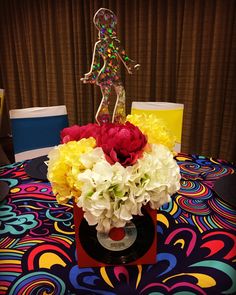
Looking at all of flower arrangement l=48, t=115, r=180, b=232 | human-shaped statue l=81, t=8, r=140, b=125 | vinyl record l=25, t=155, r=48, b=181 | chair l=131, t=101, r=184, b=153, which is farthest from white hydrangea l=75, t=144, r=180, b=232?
chair l=131, t=101, r=184, b=153

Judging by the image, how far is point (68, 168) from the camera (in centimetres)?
65

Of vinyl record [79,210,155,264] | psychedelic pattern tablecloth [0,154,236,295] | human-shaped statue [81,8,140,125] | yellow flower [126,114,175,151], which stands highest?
human-shaped statue [81,8,140,125]

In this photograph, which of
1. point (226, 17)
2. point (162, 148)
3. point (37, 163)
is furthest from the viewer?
point (226, 17)

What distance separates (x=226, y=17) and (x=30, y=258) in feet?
8.01

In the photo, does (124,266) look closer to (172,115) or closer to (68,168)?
(68,168)

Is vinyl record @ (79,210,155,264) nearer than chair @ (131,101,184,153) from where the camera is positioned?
Yes

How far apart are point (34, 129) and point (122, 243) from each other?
118cm

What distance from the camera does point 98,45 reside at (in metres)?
1.03

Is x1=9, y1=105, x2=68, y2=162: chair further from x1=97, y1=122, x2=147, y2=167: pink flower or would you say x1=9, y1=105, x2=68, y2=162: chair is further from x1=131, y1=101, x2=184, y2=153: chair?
x1=97, y1=122, x2=147, y2=167: pink flower

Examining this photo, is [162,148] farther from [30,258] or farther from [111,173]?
[30,258]

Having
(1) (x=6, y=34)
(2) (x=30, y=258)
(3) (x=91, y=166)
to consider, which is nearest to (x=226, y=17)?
(3) (x=91, y=166)

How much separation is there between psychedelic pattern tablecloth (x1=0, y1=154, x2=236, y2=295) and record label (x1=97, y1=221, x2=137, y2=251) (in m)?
0.05

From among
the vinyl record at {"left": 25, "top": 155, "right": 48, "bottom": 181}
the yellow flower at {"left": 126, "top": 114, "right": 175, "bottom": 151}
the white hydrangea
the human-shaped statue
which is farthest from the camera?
the vinyl record at {"left": 25, "top": 155, "right": 48, "bottom": 181}

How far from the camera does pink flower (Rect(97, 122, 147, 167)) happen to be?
637mm
